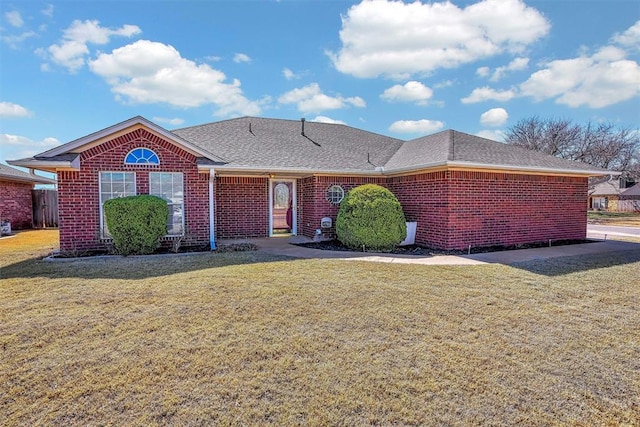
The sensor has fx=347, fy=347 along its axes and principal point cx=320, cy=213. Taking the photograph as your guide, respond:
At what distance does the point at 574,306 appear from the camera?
502 cm

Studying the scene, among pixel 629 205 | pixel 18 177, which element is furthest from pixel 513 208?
pixel 629 205

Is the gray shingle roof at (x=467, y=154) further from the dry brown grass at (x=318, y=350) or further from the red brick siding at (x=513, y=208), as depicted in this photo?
the dry brown grass at (x=318, y=350)

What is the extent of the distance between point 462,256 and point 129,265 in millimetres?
8029

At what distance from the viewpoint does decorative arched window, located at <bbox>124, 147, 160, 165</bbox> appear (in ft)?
31.9

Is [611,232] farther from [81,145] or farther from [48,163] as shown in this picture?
[48,163]

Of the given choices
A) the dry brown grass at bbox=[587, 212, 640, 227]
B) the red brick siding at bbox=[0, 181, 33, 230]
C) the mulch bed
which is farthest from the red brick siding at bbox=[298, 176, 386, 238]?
the dry brown grass at bbox=[587, 212, 640, 227]

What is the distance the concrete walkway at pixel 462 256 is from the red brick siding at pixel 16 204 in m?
13.3

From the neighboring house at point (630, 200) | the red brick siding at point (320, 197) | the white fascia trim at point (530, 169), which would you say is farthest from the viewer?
the neighboring house at point (630, 200)

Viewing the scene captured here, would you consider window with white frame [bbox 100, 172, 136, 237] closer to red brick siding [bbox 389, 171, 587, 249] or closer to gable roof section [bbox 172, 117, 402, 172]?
gable roof section [bbox 172, 117, 402, 172]

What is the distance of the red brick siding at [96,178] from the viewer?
9258 millimetres

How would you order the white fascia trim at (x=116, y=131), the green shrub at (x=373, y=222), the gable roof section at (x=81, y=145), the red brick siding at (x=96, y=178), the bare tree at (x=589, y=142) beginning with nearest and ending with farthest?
the gable roof section at (x=81, y=145)
the white fascia trim at (x=116, y=131)
the red brick siding at (x=96, y=178)
the green shrub at (x=373, y=222)
the bare tree at (x=589, y=142)

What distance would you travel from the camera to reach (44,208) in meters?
18.0

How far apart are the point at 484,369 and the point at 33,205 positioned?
2180cm

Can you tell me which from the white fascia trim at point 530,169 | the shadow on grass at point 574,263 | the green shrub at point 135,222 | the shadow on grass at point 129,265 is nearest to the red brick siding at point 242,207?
the green shrub at point 135,222
